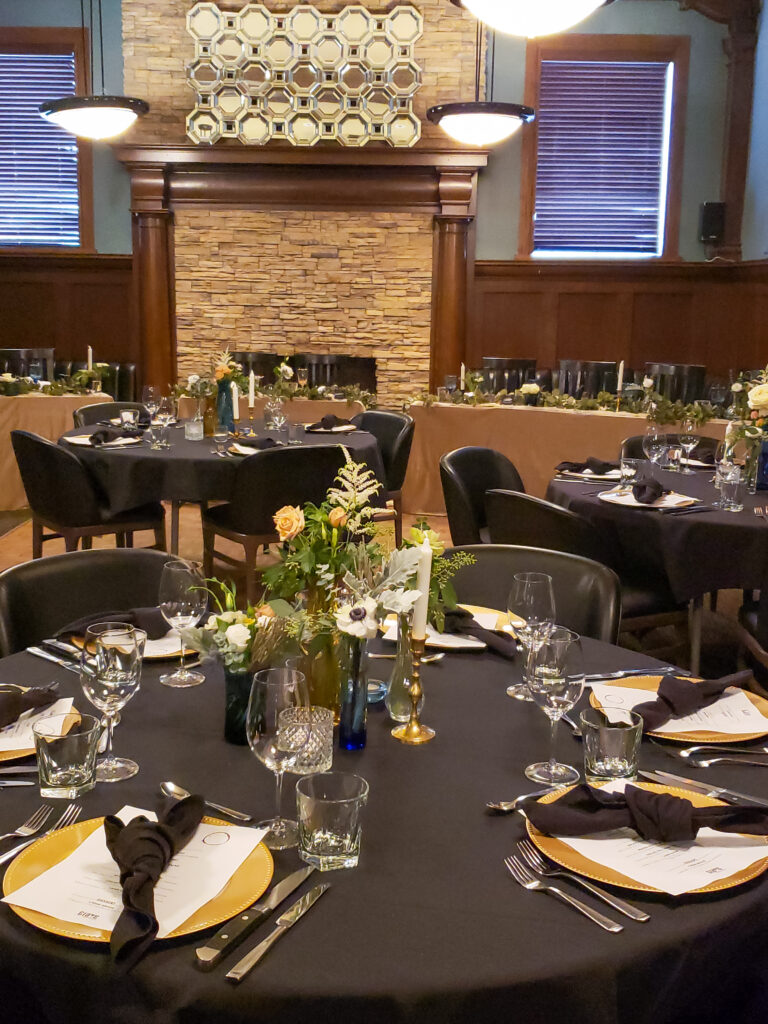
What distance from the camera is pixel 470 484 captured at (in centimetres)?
387

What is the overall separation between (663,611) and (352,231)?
22.0ft

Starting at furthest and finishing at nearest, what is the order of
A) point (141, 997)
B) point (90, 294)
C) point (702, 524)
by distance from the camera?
point (90, 294)
point (702, 524)
point (141, 997)

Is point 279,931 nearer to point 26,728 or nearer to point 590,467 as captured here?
point 26,728

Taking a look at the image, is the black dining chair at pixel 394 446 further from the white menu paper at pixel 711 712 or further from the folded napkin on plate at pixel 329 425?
the white menu paper at pixel 711 712

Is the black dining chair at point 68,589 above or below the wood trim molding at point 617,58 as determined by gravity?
below

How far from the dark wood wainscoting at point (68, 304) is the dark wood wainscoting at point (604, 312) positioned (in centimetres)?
351

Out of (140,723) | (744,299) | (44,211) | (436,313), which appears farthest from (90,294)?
(140,723)

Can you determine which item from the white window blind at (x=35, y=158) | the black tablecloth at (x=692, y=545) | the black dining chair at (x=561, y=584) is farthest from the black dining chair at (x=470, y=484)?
the white window blind at (x=35, y=158)

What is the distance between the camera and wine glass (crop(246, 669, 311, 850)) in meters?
1.29

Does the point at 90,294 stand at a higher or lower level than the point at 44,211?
lower

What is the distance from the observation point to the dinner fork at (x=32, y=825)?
4.18 feet

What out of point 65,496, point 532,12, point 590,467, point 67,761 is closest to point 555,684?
point 67,761

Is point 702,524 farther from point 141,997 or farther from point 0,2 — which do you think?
point 0,2

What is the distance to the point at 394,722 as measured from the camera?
1.65 meters
